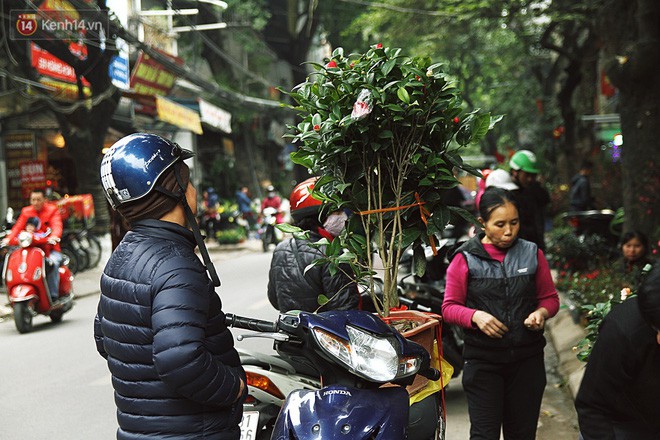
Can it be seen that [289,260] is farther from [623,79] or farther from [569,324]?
[623,79]

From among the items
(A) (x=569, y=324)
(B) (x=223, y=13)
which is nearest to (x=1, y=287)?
Answer: (A) (x=569, y=324)

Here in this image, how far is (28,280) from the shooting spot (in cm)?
983

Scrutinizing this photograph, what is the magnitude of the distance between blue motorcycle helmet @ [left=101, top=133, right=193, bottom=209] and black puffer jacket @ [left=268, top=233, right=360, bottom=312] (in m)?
1.60

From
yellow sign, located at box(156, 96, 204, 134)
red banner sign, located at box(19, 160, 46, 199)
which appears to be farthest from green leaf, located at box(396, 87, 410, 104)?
yellow sign, located at box(156, 96, 204, 134)

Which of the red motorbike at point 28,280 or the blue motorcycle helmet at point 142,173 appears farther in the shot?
the red motorbike at point 28,280

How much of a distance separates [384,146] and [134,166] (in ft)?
4.62

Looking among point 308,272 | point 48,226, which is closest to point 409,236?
point 308,272

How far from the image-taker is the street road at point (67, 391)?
19.2 feet

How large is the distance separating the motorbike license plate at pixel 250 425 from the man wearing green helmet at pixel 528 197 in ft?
12.5

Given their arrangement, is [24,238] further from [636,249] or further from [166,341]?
[166,341]

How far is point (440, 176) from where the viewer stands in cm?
381

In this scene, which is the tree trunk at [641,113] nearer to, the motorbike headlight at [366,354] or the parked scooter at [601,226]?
the parked scooter at [601,226]

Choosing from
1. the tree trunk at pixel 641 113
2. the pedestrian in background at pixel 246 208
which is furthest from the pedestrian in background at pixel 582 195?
the pedestrian in background at pixel 246 208

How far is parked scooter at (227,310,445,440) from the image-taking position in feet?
8.92
